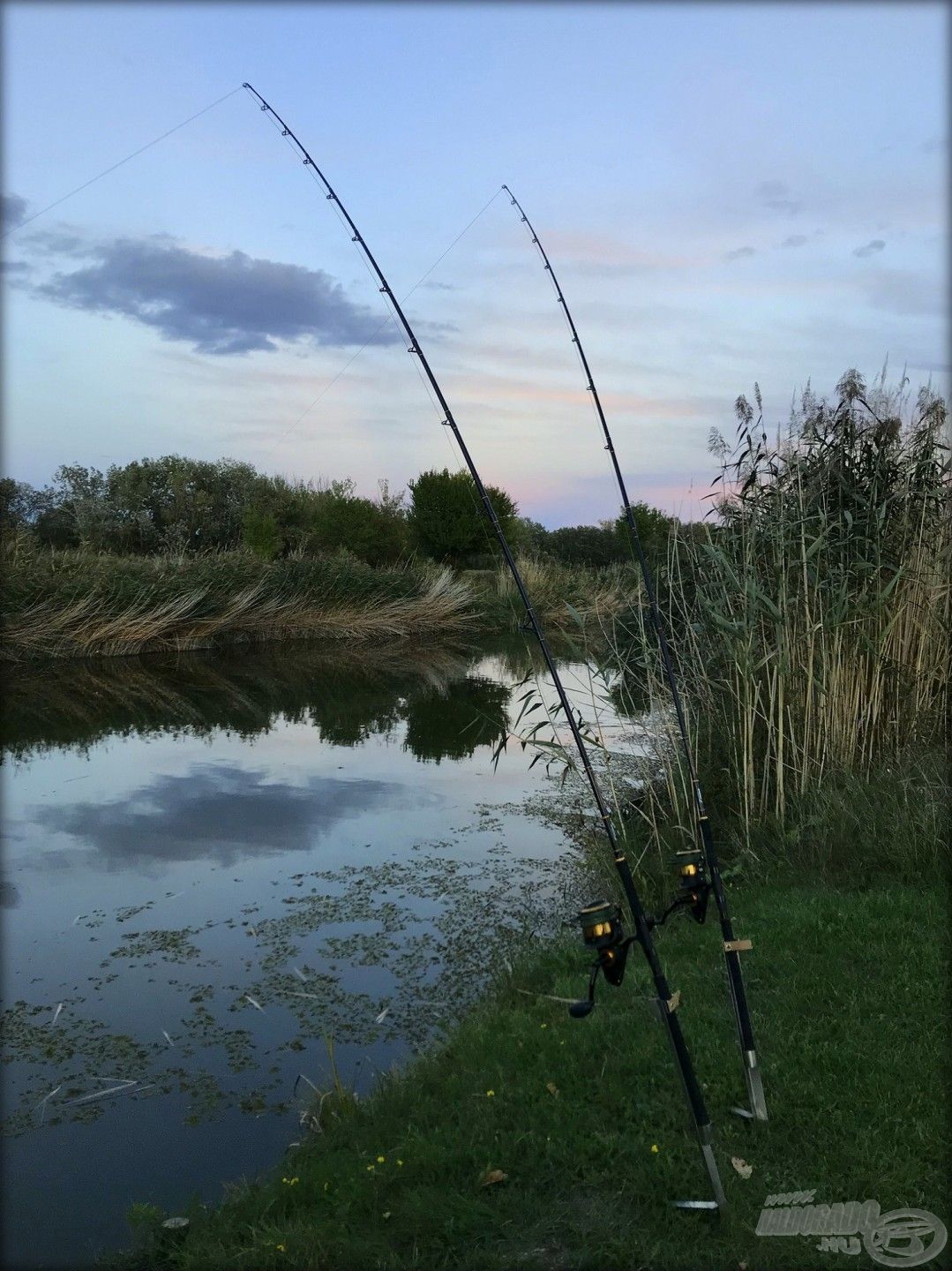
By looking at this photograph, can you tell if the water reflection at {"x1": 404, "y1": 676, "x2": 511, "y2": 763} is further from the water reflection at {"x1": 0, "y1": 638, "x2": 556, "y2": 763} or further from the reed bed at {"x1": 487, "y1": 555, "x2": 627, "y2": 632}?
the reed bed at {"x1": 487, "y1": 555, "x2": 627, "y2": 632}

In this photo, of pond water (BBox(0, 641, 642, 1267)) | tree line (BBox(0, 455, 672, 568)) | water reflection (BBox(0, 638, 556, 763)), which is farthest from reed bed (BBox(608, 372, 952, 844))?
tree line (BBox(0, 455, 672, 568))

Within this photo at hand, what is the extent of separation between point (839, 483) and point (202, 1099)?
16.1 ft

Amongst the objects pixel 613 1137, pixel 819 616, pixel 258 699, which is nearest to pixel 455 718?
pixel 258 699

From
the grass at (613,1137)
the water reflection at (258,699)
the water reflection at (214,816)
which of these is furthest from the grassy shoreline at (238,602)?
the grass at (613,1137)

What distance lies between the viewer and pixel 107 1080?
3676mm

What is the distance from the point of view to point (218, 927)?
A: 5191mm

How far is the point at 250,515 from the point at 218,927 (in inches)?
930

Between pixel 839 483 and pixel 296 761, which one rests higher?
pixel 839 483

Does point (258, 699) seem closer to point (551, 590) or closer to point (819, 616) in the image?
point (819, 616)

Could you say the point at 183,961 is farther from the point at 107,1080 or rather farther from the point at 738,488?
the point at 738,488

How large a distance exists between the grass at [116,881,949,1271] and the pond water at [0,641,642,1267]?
0.37 metres

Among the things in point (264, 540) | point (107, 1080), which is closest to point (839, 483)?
point (107, 1080)

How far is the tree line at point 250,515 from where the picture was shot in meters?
26.9

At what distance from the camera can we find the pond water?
10.9 ft
